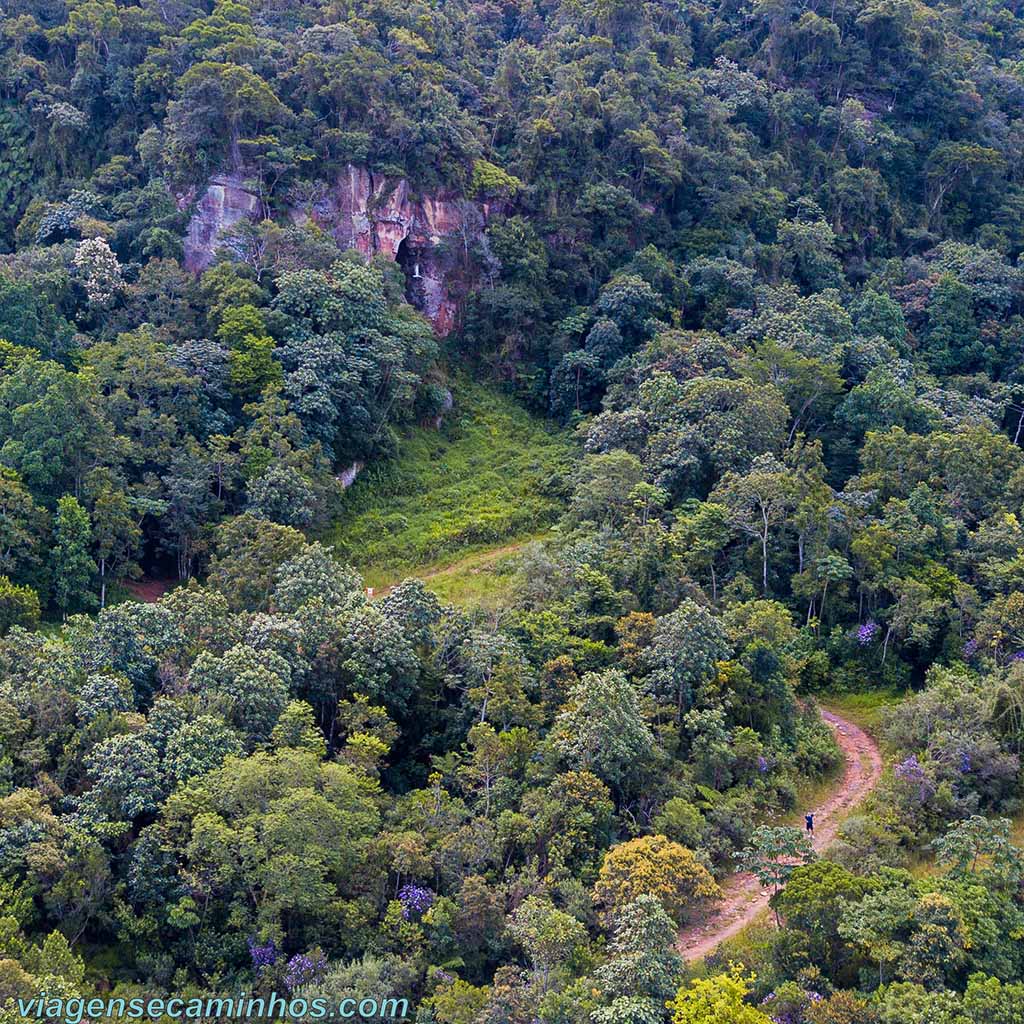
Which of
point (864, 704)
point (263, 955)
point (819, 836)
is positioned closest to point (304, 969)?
point (263, 955)

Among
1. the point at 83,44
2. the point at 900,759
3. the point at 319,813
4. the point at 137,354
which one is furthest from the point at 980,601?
the point at 83,44

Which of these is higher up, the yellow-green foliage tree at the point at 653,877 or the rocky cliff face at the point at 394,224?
the rocky cliff face at the point at 394,224

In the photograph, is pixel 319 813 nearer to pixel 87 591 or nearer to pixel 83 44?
pixel 87 591

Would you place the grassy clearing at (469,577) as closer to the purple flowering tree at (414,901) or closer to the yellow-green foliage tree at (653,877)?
the purple flowering tree at (414,901)

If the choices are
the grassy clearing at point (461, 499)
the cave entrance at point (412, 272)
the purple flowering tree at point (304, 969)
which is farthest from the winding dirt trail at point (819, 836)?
the cave entrance at point (412, 272)

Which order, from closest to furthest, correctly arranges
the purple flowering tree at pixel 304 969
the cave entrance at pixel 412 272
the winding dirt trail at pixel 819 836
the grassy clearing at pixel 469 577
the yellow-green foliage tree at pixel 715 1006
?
the yellow-green foliage tree at pixel 715 1006
the purple flowering tree at pixel 304 969
the winding dirt trail at pixel 819 836
the grassy clearing at pixel 469 577
the cave entrance at pixel 412 272

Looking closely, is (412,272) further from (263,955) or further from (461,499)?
(263,955)

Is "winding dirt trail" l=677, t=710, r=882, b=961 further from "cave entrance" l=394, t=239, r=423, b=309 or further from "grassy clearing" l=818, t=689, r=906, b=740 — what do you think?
"cave entrance" l=394, t=239, r=423, b=309
